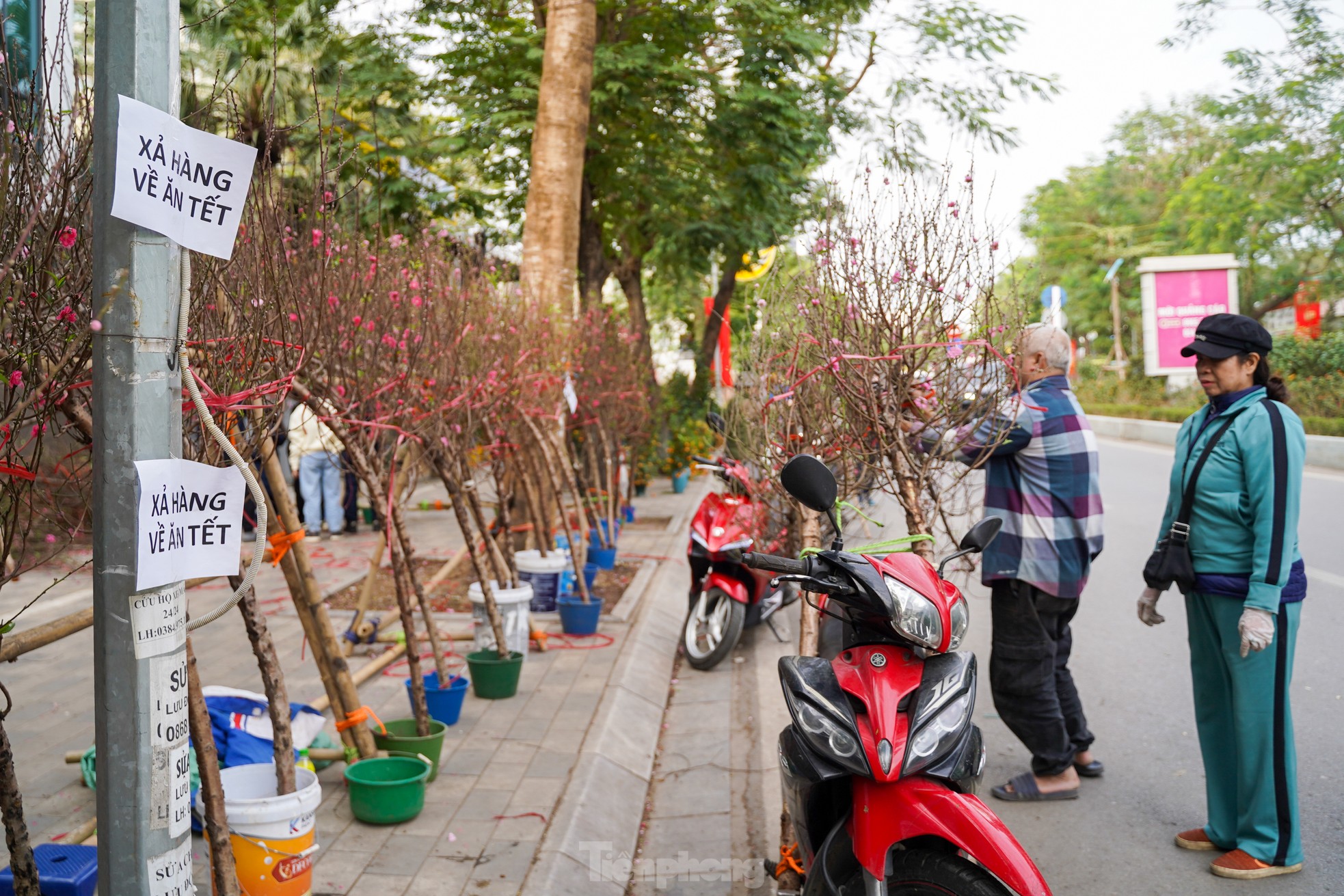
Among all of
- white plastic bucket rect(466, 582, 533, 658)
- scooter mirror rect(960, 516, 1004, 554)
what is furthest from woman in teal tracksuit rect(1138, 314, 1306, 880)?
white plastic bucket rect(466, 582, 533, 658)

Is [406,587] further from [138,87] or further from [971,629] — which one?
[971,629]

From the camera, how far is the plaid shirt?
457 centimetres

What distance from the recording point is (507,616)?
21.8 ft

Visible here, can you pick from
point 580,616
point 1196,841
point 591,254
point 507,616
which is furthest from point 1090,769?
point 591,254

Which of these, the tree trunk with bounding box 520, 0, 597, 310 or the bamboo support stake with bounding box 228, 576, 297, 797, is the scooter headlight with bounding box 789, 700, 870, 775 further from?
the tree trunk with bounding box 520, 0, 597, 310

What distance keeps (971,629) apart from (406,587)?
478 centimetres

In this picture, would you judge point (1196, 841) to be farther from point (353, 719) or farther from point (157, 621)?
point (157, 621)

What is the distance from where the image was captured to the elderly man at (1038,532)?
15.0 ft

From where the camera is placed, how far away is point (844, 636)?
11.2 ft

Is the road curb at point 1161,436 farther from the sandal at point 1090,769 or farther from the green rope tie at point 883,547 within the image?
the green rope tie at point 883,547

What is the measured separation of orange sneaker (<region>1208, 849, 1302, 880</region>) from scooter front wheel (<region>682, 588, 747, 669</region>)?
350 centimetres

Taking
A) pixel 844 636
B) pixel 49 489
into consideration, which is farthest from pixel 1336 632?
pixel 49 489

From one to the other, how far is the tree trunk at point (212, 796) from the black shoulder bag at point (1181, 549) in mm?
3455

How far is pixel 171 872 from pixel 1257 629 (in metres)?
3.60
